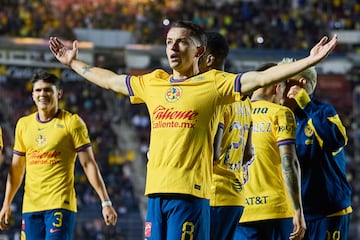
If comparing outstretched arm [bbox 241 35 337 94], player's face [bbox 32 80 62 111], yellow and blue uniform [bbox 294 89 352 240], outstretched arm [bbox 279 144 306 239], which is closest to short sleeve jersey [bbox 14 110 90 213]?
player's face [bbox 32 80 62 111]

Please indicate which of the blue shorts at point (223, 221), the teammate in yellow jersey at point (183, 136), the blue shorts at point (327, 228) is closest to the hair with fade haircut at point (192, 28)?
the teammate in yellow jersey at point (183, 136)

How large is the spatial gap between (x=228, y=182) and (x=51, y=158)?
2875mm

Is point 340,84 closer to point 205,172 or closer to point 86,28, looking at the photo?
point 86,28

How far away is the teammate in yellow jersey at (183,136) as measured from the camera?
5.44 m

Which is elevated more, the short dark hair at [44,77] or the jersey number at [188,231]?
the short dark hair at [44,77]

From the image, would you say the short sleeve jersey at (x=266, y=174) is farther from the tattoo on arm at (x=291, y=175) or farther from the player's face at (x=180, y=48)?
the player's face at (x=180, y=48)

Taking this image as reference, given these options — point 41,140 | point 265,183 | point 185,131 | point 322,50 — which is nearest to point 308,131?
point 265,183

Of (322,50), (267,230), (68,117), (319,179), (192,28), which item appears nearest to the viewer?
(322,50)

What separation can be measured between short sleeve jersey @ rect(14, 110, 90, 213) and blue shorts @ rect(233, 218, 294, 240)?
A: 2.34m

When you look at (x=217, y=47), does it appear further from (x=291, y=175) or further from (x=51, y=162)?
(x=51, y=162)

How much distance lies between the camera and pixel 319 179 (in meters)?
7.06

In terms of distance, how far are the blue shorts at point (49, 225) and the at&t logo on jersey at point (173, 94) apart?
130 inches

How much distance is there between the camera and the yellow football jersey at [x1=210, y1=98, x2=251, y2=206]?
6297 millimetres

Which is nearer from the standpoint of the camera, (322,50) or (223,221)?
(322,50)
